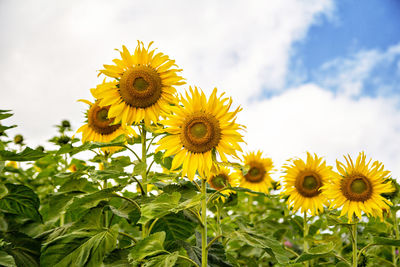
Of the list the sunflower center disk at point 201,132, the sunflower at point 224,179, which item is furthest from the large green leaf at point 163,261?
the sunflower at point 224,179

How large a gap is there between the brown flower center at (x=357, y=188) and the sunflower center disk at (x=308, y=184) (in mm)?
533

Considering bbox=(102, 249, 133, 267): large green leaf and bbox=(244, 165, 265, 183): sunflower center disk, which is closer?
bbox=(102, 249, 133, 267): large green leaf

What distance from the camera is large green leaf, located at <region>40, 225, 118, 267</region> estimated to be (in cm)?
236

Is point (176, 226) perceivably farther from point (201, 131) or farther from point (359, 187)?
point (359, 187)

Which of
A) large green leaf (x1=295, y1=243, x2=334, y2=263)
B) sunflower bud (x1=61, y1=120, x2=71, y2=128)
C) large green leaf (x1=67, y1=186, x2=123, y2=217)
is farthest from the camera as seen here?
sunflower bud (x1=61, y1=120, x2=71, y2=128)

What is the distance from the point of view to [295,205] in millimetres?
3717

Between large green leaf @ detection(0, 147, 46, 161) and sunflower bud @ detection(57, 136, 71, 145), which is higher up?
sunflower bud @ detection(57, 136, 71, 145)

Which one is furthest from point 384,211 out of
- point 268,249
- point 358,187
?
point 268,249

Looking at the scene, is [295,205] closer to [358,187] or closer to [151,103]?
[358,187]

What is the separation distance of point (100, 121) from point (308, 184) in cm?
201

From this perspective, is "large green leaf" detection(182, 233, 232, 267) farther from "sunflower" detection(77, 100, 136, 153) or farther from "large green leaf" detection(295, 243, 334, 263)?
"sunflower" detection(77, 100, 136, 153)

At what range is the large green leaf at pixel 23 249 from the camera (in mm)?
2670

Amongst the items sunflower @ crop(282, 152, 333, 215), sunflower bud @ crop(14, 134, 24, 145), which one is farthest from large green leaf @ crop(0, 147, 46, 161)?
sunflower bud @ crop(14, 134, 24, 145)

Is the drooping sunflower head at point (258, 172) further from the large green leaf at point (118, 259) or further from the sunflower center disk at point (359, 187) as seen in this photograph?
the large green leaf at point (118, 259)
